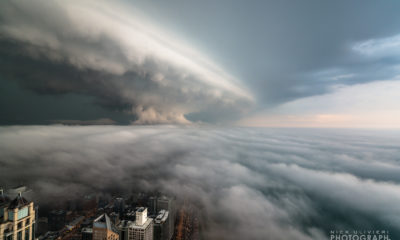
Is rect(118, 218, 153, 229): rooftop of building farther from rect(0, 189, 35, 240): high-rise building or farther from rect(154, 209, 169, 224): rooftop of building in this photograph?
rect(0, 189, 35, 240): high-rise building

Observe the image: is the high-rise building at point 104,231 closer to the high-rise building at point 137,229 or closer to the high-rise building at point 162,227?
the high-rise building at point 137,229

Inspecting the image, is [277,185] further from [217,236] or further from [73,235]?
[73,235]

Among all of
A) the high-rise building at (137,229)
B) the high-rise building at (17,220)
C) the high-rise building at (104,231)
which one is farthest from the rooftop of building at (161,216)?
the high-rise building at (17,220)

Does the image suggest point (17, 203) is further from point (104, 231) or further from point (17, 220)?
point (104, 231)

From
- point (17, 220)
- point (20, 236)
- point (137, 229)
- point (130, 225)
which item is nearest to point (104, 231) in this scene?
point (130, 225)

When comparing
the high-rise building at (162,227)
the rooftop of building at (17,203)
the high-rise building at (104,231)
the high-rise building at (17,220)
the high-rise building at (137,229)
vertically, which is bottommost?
the high-rise building at (162,227)

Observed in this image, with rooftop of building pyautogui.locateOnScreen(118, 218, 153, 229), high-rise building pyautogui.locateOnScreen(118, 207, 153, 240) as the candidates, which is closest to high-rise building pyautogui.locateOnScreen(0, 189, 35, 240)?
rooftop of building pyautogui.locateOnScreen(118, 218, 153, 229)
